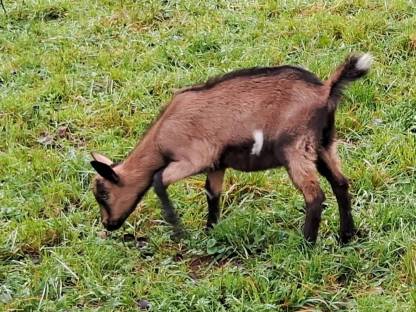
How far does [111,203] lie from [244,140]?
966 millimetres

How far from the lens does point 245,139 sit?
16.9ft

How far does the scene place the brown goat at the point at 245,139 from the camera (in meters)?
5.07

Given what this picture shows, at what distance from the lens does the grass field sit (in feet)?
16.0

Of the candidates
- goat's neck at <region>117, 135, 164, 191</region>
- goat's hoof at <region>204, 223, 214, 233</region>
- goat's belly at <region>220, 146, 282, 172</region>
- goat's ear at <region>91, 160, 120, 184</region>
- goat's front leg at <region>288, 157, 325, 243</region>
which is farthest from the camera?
goat's hoof at <region>204, 223, 214, 233</region>

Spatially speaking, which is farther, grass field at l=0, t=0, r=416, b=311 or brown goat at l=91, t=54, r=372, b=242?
brown goat at l=91, t=54, r=372, b=242

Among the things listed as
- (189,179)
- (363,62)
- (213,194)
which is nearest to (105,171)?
(213,194)

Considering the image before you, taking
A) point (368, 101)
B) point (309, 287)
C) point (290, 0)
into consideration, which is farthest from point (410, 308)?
point (290, 0)

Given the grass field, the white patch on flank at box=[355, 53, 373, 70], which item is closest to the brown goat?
the white patch on flank at box=[355, 53, 373, 70]

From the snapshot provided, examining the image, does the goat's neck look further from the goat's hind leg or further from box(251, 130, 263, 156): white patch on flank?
the goat's hind leg

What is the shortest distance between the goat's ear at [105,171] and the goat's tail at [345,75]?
1.39m

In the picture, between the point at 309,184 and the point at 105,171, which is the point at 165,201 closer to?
the point at 105,171

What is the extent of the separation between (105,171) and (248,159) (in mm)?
885

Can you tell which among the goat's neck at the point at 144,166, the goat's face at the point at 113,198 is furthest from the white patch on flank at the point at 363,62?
the goat's face at the point at 113,198

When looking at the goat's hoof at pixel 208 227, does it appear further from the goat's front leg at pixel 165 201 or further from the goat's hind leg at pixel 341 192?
the goat's hind leg at pixel 341 192
